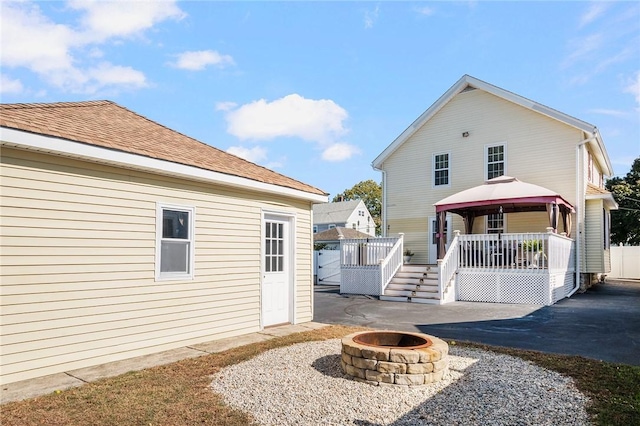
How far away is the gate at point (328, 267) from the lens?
20.4 m

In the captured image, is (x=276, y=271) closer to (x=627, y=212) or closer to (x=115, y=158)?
(x=115, y=158)

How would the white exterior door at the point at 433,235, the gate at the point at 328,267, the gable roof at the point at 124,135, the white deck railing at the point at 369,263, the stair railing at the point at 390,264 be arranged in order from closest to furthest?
the gable roof at the point at 124,135 → the stair railing at the point at 390,264 → the white deck railing at the point at 369,263 → the white exterior door at the point at 433,235 → the gate at the point at 328,267

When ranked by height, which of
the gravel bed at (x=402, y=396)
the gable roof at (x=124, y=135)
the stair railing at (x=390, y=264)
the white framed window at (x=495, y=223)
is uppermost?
the gable roof at (x=124, y=135)

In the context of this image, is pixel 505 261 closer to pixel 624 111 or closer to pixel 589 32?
pixel 589 32

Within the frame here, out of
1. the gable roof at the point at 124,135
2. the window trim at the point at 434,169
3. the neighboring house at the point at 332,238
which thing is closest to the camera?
the gable roof at the point at 124,135

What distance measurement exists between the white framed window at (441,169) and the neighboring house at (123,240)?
10116mm

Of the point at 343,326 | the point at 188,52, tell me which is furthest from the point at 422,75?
the point at 343,326

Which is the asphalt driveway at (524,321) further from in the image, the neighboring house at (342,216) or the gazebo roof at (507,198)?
the neighboring house at (342,216)

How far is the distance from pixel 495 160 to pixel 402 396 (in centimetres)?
1388

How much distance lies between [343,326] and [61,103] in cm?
692

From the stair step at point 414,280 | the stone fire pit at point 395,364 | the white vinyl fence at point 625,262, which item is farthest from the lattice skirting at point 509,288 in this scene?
the white vinyl fence at point 625,262

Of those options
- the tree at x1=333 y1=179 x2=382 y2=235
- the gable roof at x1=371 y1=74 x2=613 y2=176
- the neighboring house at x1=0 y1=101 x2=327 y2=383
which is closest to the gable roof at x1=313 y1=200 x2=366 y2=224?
the tree at x1=333 y1=179 x2=382 y2=235

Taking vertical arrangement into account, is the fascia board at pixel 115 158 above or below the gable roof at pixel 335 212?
below

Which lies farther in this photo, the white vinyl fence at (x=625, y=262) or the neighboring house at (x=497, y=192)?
the white vinyl fence at (x=625, y=262)
